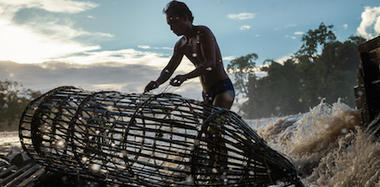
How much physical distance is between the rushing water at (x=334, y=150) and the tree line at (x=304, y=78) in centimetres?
1768

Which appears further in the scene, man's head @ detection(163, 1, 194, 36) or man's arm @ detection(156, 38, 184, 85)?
man's arm @ detection(156, 38, 184, 85)

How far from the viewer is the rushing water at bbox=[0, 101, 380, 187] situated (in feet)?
12.3

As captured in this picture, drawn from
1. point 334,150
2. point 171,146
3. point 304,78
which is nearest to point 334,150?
point 334,150

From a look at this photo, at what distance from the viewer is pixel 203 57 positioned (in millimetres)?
3346

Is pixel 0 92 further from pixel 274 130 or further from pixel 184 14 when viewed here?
pixel 184 14

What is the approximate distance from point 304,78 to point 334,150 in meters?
22.7

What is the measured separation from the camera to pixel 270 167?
94.9 inches

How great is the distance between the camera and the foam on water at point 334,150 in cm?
376

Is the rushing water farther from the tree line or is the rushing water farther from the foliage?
the tree line

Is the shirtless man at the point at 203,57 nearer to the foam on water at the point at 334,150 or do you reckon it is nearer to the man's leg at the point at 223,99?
the man's leg at the point at 223,99

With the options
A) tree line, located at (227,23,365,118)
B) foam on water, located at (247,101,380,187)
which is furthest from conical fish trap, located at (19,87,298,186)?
tree line, located at (227,23,365,118)

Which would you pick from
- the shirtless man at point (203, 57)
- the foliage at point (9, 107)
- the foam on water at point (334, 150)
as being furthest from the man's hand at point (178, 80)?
the foliage at point (9, 107)

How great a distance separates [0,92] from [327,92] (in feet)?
67.4

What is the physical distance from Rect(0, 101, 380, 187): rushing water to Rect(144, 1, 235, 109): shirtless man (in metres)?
1.11
